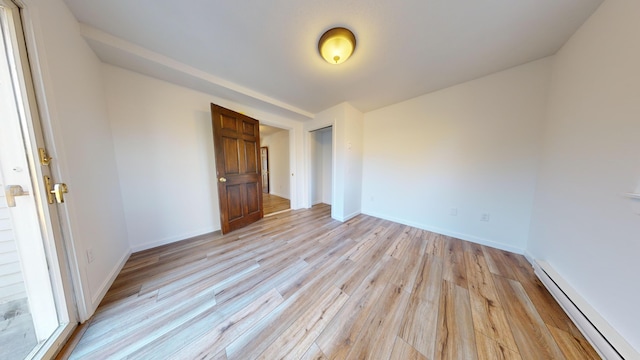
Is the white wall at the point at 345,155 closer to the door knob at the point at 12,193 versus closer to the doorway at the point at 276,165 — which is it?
the doorway at the point at 276,165

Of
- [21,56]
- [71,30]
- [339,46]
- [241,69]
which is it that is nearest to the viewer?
[21,56]

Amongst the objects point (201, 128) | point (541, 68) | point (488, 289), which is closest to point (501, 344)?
point (488, 289)

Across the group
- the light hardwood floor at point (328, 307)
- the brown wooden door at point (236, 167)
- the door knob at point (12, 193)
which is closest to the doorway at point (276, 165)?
the brown wooden door at point (236, 167)

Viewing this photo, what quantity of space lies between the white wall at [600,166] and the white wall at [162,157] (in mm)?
3814

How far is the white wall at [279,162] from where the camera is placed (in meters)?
4.63

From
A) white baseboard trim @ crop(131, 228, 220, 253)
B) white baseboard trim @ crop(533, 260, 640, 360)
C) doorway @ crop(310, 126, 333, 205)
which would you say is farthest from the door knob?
doorway @ crop(310, 126, 333, 205)

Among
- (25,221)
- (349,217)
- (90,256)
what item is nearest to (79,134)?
(25,221)

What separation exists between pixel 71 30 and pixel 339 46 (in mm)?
2208

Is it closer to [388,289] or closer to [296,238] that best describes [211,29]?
[296,238]

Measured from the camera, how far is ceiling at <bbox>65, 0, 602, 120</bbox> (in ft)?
4.09

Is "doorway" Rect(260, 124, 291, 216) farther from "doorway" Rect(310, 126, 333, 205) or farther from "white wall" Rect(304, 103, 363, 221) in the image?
"white wall" Rect(304, 103, 363, 221)

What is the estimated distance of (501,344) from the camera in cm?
98

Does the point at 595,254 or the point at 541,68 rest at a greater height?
the point at 541,68

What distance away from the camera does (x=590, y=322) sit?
99 centimetres
